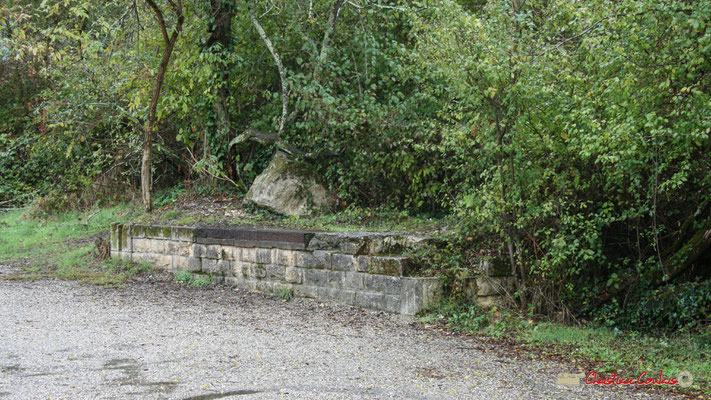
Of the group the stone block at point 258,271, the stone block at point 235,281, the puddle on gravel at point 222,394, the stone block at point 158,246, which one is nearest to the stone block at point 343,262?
the stone block at point 258,271

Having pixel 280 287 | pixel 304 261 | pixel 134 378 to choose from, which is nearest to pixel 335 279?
pixel 304 261

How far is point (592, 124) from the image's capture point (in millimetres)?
5305

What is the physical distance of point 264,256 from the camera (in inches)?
346

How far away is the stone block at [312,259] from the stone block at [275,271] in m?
0.29

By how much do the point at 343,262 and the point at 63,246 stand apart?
7.13 m

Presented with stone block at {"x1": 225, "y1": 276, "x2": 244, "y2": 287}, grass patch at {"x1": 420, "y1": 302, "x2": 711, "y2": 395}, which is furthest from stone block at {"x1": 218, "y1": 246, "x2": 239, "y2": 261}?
grass patch at {"x1": 420, "y1": 302, "x2": 711, "y2": 395}

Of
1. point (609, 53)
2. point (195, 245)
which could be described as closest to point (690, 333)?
point (609, 53)

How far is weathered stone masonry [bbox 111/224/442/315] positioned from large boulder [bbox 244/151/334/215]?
4.71 feet

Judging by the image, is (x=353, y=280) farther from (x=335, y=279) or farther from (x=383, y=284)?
(x=383, y=284)

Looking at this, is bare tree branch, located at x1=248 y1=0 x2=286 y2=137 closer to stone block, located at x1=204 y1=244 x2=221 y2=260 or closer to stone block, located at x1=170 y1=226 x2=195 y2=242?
stone block, located at x1=170 y1=226 x2=195 y2=242

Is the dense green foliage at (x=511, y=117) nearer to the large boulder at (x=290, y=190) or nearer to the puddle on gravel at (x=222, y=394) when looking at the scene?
the large boulder at (x=290, y=190)

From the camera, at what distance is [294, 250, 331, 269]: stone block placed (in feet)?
26.4

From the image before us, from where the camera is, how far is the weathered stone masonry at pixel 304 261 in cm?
729

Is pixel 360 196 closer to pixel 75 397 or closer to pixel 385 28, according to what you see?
pixel 385 28
